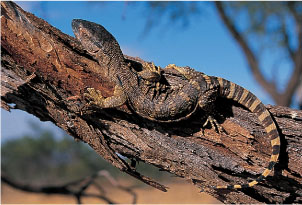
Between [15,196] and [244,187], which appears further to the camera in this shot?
[15,196]

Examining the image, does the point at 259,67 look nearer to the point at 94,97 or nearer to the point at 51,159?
the point at 94,97

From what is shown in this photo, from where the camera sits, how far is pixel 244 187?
327cm

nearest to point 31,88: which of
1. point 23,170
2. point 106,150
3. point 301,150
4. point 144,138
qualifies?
point 106,150


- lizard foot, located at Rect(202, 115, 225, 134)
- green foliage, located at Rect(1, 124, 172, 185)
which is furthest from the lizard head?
green foliage, located at Rect(1, 124, 172, 185)

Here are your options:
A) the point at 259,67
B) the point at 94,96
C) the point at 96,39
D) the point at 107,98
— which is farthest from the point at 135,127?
the point at 259,67

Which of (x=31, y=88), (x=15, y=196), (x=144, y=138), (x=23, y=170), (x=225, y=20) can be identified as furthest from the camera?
(x=23, y=170)

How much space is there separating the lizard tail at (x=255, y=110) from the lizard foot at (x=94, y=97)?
3.99 feet

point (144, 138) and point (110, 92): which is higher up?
point (110, 92)

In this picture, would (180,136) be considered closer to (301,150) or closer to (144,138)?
(144,138)

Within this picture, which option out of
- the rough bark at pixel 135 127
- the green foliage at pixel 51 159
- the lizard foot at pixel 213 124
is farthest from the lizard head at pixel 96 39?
the green foliage at pixel 51 159

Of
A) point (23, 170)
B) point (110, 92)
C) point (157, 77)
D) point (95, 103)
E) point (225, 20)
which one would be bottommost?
point (95, 103)

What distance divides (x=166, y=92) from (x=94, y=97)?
2.43ft

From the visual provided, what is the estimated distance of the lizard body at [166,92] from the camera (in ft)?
10.5

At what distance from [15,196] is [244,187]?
→ 1664 cm
